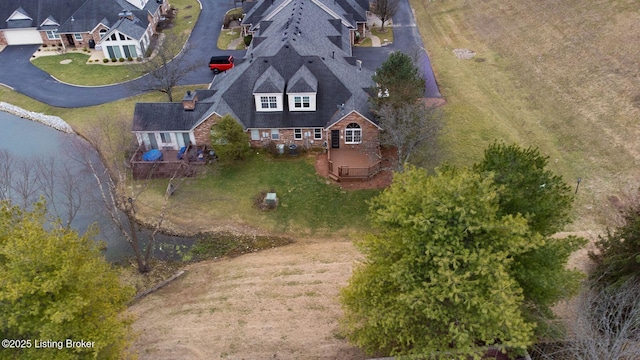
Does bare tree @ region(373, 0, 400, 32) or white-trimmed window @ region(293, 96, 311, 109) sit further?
bare tree @ region(373, 0, 400, 32)

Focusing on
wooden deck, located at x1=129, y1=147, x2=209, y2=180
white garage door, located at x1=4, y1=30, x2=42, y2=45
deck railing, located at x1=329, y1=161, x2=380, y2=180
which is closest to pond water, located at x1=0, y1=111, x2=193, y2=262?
wooden deck, located at x1=129, y1=147, x2=209, y2=180

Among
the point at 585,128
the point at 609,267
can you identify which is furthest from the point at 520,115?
the point at 609,267

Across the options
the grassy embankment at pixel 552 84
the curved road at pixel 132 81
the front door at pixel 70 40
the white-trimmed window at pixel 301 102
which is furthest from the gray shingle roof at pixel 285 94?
the front door at pixel 70 40

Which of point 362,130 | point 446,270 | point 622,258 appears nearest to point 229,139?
point 362,130

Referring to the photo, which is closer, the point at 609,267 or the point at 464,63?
the point at 609,267

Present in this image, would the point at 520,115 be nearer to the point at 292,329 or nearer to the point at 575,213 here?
the point at 575,213

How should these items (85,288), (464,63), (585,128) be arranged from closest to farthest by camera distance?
(85,288)
(585,128)
(464,63)

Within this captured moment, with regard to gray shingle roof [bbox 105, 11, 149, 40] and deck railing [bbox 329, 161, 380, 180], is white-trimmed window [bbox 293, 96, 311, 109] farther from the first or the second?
gray shingle roof [bbox 105, 11, 149, 40]

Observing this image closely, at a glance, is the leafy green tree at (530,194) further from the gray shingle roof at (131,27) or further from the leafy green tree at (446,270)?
the gray shingle roof at (131,27)
